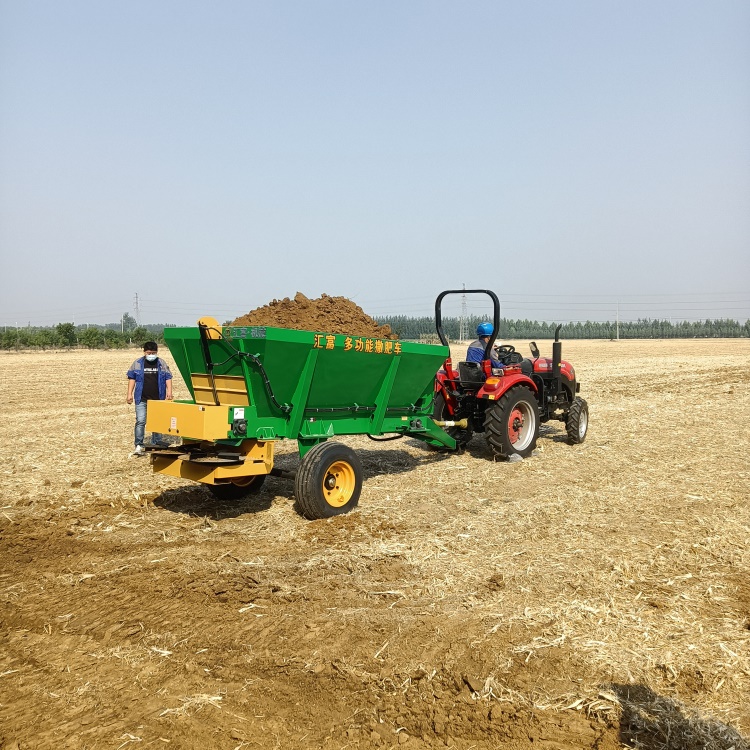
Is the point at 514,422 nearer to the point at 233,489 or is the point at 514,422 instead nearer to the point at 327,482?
the point at 327,482

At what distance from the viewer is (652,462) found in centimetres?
885

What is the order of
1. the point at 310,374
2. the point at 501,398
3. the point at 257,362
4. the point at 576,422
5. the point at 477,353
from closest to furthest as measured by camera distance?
the point at 257,362 < the point at 310,374 < the point at 501,398 < the point at 477,353 < the point at 576,422

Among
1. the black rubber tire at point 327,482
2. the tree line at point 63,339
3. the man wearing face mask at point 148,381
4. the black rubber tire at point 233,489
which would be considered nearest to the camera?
the black rubber tire at point 327,482

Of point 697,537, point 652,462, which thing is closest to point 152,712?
Answer: point 697,537

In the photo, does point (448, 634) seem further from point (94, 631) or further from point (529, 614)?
point (94, 631)

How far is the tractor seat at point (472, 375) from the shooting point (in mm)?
9250

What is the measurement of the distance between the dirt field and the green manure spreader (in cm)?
46

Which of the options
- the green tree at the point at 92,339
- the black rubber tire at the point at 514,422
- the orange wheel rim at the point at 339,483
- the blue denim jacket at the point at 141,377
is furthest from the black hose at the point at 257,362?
the green tree at the point at 92,339

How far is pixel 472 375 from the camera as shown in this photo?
9.28 meters

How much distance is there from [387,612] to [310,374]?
2669 mm

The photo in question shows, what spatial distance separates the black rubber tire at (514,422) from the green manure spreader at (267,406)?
2347 mm

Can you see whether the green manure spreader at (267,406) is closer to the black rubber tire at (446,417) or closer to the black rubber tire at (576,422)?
the black rubber tire at (446,417)

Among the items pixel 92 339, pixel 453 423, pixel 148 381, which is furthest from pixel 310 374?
pixel 92 339

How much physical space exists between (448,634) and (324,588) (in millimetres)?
1106
